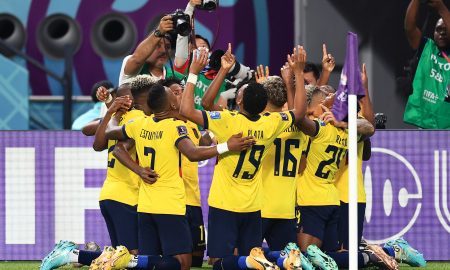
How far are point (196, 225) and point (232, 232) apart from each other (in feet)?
5.19

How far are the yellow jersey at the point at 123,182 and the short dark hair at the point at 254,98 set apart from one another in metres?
1.22

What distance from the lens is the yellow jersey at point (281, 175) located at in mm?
13188

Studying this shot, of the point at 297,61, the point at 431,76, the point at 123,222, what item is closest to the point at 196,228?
the point at 123,222

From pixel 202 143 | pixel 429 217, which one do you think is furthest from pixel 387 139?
pixel 202 143

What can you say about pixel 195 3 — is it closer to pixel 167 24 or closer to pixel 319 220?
pixel 167 24

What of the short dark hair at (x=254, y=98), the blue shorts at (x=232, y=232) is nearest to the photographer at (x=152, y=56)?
the short dark hair at (x=254, y=98)

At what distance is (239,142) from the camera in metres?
12.3

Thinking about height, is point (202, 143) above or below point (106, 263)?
above

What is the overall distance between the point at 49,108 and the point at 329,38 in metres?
3.90

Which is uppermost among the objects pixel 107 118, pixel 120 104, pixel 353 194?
pixel 120 104

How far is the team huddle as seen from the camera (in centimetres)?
1258

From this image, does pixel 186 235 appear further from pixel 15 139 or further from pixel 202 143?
pixel 15 139

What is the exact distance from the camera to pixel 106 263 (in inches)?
499

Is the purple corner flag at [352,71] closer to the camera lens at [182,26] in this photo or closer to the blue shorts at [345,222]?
the blue shorts at [345,222]
